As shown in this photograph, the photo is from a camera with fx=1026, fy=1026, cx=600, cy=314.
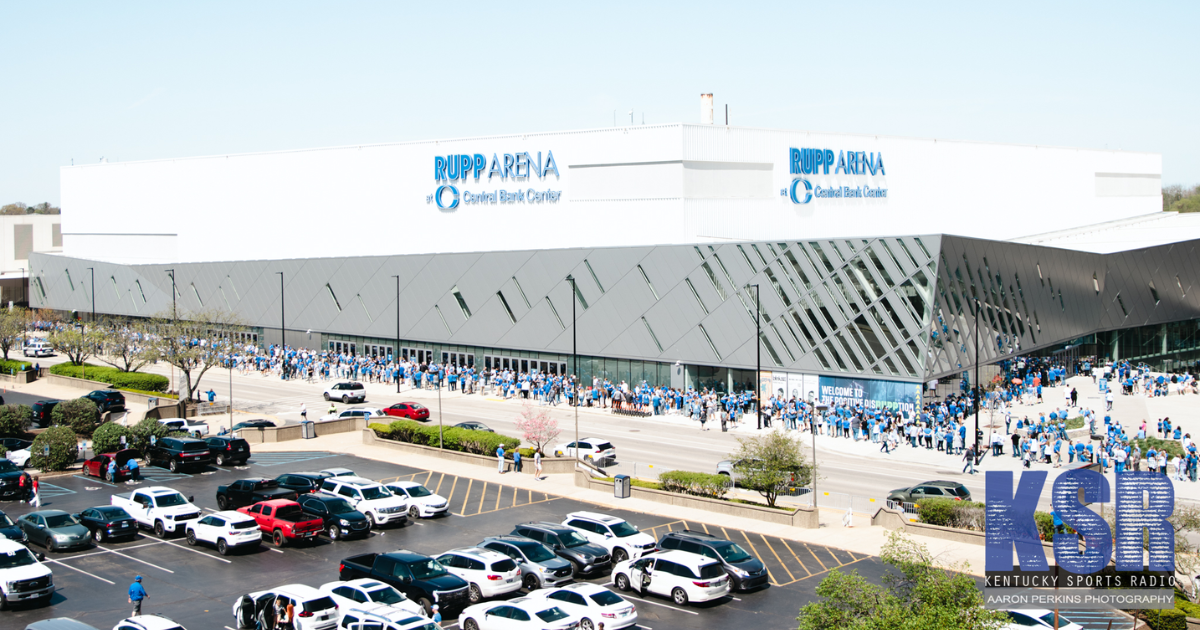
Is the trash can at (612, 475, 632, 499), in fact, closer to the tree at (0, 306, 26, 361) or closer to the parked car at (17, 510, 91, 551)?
the parked car at (17, 510, 91, 551)

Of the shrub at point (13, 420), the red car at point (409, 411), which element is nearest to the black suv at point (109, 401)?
the shrub at point (13, 420)

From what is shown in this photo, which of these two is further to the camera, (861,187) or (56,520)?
(861,187)

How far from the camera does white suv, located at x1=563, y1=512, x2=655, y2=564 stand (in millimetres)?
28969

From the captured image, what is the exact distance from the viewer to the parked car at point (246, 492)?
34.9 metres

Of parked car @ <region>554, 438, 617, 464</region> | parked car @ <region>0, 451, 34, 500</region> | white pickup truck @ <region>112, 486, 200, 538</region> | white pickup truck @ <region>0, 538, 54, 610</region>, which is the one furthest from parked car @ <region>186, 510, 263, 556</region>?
parked car @ <region>554, 438, 617, 464</region>

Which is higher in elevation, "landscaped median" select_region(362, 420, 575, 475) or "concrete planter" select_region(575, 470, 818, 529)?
"landscaped median" select_region(362, 420, 575, 475)

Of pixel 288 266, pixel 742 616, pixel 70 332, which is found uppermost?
pixel 288 266

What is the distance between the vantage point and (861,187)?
73375mm

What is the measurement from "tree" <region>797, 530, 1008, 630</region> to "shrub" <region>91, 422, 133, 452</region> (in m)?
36.5

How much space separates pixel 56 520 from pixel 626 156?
42.7m

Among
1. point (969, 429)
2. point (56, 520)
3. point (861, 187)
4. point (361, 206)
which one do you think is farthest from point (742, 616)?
point (361, 206)

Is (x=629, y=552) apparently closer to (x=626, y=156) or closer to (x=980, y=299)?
(x=980, y=299)

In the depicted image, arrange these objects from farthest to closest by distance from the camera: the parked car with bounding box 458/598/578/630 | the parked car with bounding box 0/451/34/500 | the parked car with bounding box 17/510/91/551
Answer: the parked car with bounding box 0/451/34/500 < the parked car with bounding box 17/510/91/551 < the parked car with bounding box 458/598/578/630

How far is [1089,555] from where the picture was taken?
15.4 metres
